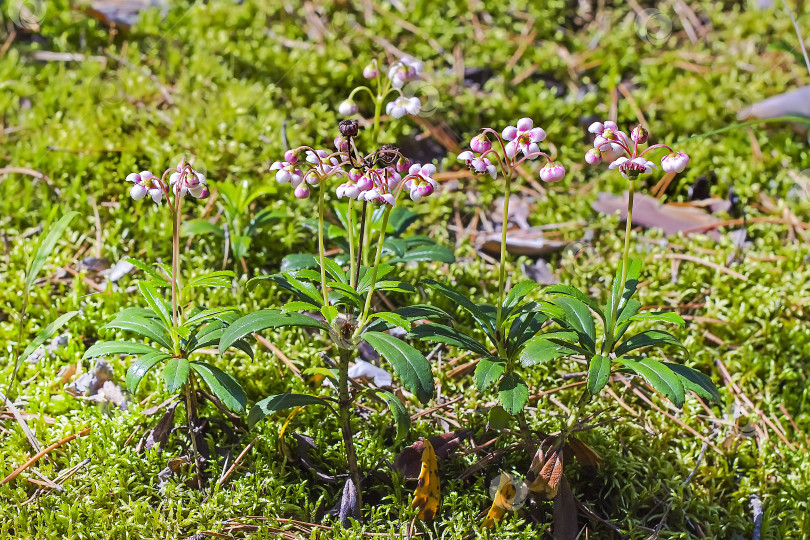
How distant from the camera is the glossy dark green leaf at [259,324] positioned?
192cm

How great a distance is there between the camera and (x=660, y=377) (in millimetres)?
1964

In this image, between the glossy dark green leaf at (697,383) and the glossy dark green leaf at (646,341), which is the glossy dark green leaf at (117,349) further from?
the glossy dark green leaf at (697,383)

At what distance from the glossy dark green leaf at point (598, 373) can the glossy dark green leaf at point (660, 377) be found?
6 cm

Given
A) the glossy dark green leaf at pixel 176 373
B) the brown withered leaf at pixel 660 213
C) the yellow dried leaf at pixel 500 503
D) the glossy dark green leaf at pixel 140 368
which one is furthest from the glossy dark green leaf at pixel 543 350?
the brown withered leaf at pixel 660 213

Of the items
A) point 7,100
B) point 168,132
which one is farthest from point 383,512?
point 7,100

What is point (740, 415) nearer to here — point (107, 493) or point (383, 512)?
point (383, 512)

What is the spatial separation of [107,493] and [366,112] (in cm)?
236

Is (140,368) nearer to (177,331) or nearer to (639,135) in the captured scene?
(177,331)

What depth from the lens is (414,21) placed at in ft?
14.4

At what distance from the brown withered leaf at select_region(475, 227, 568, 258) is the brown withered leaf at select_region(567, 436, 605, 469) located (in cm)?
119

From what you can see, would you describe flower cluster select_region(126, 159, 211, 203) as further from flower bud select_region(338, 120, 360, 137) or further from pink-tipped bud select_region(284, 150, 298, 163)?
flower bud select_region(338, 120, 360, 137)

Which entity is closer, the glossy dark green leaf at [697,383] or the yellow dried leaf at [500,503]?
the glossy dark green leaf at [697,383]

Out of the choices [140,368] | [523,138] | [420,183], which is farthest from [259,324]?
[523,138]

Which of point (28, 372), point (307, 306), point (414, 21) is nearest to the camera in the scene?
point (307, 306)
